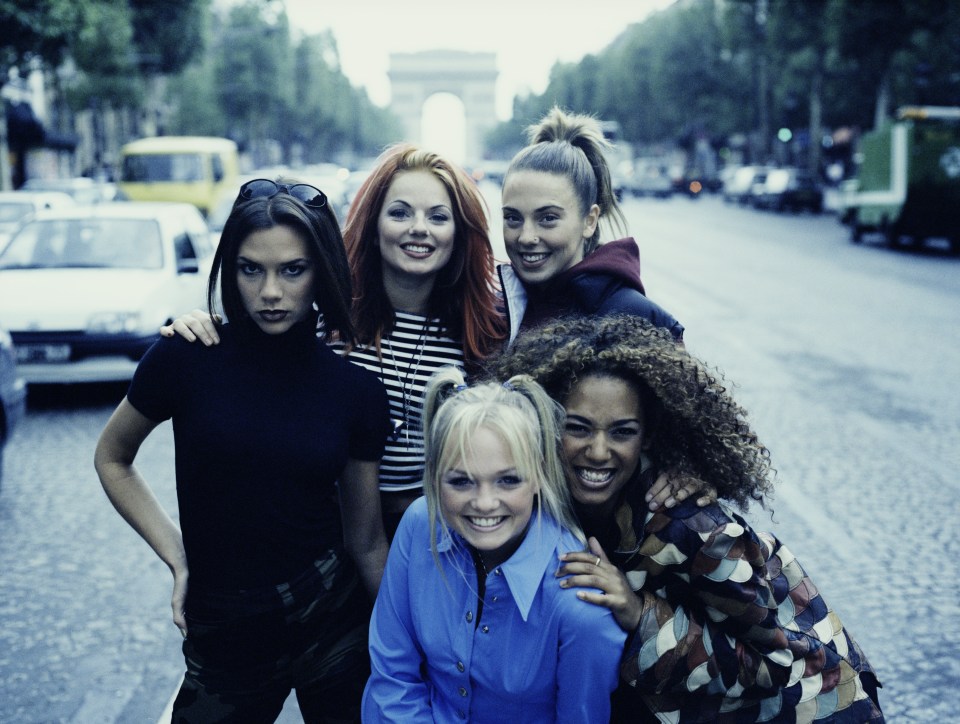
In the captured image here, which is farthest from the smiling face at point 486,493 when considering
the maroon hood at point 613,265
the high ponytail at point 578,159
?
the high ponytail at point 578,159

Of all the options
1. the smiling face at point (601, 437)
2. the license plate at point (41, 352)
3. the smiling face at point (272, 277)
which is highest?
the smiling face at point (272, 277)

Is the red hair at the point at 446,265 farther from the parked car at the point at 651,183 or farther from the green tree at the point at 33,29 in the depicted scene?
the parked car at the point at 651,183

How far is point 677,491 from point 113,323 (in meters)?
6.99

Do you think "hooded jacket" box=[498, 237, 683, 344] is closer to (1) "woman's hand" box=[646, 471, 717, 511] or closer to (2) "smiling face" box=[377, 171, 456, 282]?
(2) "smiling face" box=[377, 171, 456, 282]

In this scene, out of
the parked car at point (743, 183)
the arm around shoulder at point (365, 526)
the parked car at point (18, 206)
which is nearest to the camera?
the arm around shoulder at point (365, 526)

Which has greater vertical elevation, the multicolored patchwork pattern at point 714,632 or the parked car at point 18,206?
the parked car at point 18,206

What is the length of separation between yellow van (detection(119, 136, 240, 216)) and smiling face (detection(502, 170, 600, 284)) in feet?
68.8

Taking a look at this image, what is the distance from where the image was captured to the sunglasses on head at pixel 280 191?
2.33m

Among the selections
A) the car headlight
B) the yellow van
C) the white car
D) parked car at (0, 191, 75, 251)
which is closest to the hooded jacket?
the white car

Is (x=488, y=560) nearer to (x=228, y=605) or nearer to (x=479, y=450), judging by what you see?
(x=479, y=450)

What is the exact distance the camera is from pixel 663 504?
2.30 meters

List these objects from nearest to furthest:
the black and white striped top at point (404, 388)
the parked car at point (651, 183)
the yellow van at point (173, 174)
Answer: the black and white striped top at point (404, 388) → the yellow van at point (173, 174) → the parked car at point (651, 183)

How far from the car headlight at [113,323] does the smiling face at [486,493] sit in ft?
22.3

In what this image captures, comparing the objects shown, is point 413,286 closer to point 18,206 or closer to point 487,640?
point 487,640
